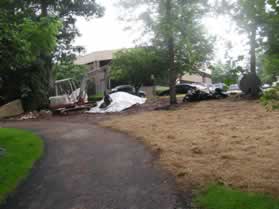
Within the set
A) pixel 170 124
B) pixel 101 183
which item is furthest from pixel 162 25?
pixel 101 183

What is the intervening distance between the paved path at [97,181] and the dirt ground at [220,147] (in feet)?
1.65

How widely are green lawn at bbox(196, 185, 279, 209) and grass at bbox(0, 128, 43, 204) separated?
3197 mm

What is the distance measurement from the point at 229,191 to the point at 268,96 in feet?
5.43

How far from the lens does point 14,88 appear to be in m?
19.9

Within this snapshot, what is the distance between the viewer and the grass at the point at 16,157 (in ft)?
17.7

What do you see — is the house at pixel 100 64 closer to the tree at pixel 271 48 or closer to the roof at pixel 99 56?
the roof at pixel 99 56

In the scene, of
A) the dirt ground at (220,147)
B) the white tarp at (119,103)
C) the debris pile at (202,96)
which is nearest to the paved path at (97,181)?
the dirt ground at (220,147)

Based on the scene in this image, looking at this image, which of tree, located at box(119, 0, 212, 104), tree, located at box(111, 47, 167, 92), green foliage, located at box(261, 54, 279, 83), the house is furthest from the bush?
the house

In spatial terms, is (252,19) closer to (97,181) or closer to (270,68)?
(270,68)

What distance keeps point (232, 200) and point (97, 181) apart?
2.40 m

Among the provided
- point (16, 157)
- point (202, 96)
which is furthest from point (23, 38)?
point (202, 96)

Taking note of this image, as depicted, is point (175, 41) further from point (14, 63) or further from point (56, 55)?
point (14, 63)

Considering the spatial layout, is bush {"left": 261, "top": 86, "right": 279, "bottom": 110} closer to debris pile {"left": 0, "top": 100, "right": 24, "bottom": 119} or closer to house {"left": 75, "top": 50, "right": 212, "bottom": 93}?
debris pile {"left": 0, "top": 100, "right": 24, "bottom": 119}

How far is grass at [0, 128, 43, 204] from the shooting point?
5402 millimetres
